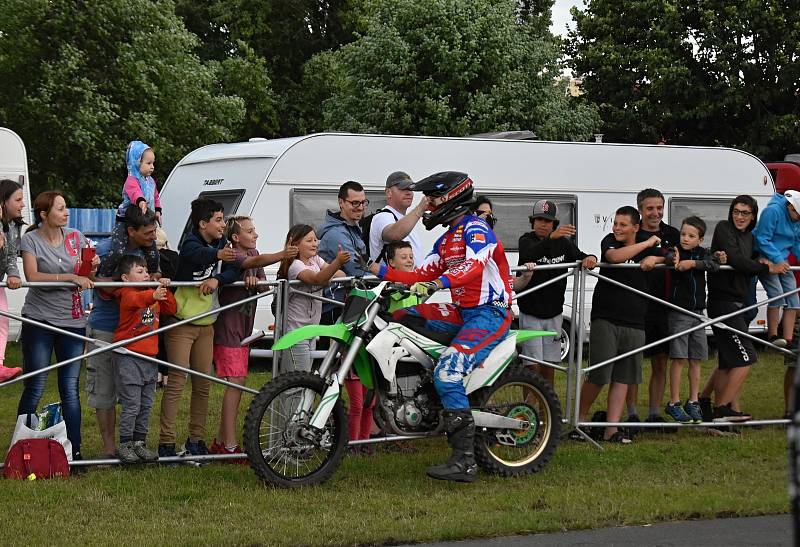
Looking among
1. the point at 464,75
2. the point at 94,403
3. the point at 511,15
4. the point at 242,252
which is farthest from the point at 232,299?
the point at 511,15

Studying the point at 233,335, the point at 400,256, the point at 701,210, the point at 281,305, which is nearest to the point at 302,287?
the point at 281,305

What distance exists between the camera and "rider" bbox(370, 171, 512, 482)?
7594 millimetres

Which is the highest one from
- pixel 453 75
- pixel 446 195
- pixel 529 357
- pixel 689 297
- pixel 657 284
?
pixel 453 75

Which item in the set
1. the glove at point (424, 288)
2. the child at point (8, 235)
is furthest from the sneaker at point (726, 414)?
the child at point (8, 235)

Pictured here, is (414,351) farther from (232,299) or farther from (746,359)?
(746,359)

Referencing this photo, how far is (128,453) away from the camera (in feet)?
26.4

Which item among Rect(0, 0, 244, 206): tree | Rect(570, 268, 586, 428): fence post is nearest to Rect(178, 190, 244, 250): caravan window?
Rect(570, 268, 586, 428): fence post

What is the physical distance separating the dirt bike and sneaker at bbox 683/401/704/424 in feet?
6.34

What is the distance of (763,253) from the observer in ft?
33.0

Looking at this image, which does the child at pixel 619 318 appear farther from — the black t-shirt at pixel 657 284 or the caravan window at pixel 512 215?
the caravan window at pixel 512 215

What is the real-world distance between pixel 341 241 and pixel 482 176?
254 inches

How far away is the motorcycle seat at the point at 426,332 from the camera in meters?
7.82

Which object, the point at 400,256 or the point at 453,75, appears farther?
the point at 453,75

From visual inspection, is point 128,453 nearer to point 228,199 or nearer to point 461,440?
point 461,440
